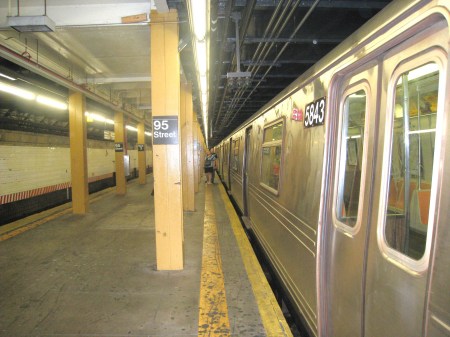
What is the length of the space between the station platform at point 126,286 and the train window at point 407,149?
5.37 feet

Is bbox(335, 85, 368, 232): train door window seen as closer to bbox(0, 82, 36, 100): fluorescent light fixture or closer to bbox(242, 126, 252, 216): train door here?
bbox(242, 126, 252, 216): train door

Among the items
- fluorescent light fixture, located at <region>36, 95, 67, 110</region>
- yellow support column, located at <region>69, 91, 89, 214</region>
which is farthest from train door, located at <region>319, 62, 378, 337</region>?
fluorescent light fixture, located at <region>36, 95, 67, 110</region>

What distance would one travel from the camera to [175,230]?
4.36 meters

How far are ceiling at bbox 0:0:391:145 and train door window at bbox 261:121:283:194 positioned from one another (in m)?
1.22

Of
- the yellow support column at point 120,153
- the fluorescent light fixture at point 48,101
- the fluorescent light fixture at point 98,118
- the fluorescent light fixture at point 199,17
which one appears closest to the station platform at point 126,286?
the fluorescent light fixture at point 199,17

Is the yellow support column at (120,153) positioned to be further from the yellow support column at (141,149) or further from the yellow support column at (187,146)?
the yellow support column at (187,146)

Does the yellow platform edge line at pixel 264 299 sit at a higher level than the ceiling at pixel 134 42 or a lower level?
lower

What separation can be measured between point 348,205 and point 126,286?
9.52 ft

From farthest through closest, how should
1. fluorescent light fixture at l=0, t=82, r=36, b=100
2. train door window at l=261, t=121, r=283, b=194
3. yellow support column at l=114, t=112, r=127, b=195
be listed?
yellow support column at l=114, t=112, r=127, b=195
fluorescent light fixture at l=0, t=82, r=36, b=100
train door window at l=261, t=121, r=283, b=194

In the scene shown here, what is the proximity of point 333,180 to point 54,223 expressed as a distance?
6921 mm

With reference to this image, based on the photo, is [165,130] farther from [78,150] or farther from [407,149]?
[78,150]

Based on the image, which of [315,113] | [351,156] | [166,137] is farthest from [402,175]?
[166,137]

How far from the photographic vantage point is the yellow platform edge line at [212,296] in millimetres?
2916

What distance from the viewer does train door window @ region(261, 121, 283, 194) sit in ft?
13.8
